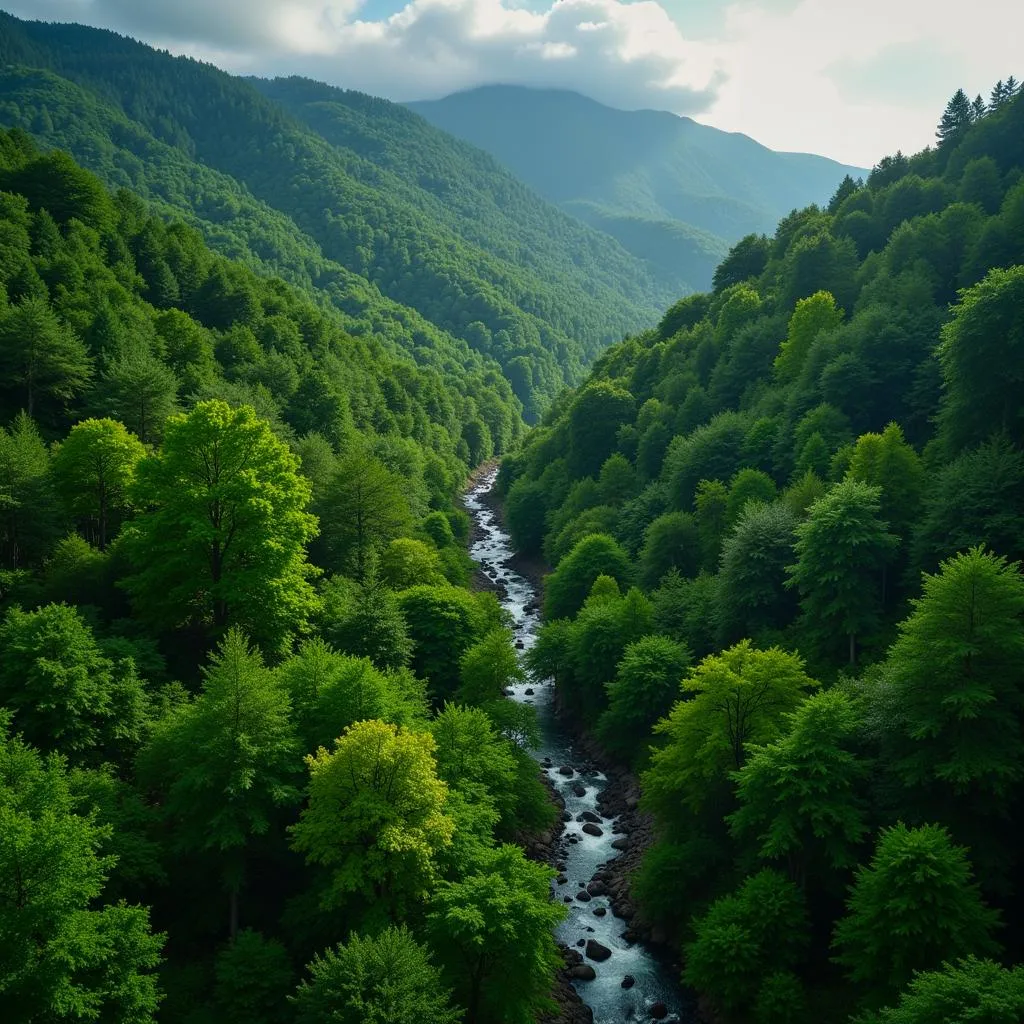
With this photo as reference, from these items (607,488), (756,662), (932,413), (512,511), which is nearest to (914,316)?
(932,413)

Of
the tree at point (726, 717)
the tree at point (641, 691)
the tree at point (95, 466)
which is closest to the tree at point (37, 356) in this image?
the tree at point (95, 466)

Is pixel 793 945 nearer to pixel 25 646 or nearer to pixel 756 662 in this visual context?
pixel 756 662

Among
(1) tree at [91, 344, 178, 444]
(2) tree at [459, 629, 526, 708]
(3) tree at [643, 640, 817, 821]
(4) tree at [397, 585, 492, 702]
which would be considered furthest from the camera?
(1) tree at [91, 344, 178, 444]

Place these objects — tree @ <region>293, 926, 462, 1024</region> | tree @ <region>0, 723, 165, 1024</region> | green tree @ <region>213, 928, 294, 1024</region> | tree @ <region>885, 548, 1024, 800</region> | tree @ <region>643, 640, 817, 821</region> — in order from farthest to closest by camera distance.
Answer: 1. tree @ <region>643, 640, 817, 821</region>
2. tree @ <region>885, 548, 1024, 800</region>
3. green tree @ <region>213, 928, 294, 1024</region>
4. tree @ <region>293, 926, 462, 1024</region>
5. tree @ <region>0, 723, 165, 1024</region>

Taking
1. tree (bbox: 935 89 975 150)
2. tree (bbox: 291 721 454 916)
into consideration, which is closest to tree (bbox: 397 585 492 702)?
tree (bbox: 291 721 454 916)

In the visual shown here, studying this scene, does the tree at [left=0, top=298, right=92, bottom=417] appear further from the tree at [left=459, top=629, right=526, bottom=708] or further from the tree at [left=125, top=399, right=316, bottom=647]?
the tree at [left=459, top=629, right=526, bottom=708]

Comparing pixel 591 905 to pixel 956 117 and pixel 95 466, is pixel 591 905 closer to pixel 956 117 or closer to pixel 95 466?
pixel 95 466
